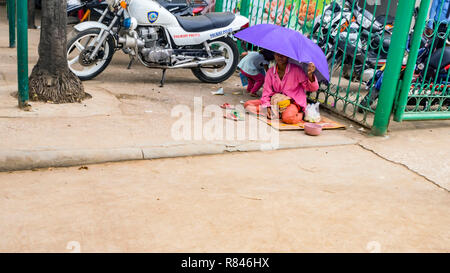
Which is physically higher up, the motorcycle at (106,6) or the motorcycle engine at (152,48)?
the motorcycle at (106,6)

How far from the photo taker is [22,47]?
4289mm

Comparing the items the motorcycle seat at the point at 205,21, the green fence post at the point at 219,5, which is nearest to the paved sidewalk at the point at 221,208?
the motorcycle seat at the point at 205,21

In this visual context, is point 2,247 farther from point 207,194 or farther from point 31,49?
point 31,49

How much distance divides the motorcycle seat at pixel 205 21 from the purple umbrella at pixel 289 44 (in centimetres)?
120

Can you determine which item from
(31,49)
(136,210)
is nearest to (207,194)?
(136,210)

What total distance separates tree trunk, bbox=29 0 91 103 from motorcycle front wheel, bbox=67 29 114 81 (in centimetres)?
81

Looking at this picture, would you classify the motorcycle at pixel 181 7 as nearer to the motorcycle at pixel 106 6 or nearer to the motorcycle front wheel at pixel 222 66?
the motorcycle at pixel 106 6

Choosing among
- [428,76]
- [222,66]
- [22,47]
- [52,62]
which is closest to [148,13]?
[222,66]

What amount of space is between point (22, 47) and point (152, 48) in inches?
79.1

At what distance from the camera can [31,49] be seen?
7.66 meters

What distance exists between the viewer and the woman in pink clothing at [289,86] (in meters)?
5.23

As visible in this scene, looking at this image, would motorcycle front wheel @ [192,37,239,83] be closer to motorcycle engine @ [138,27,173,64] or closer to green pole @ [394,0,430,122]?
motorcycle engine @ [138,27,173,64]

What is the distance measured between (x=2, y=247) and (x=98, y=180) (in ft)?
3.39

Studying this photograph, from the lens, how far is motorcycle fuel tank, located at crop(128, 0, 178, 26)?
19.2 ft
